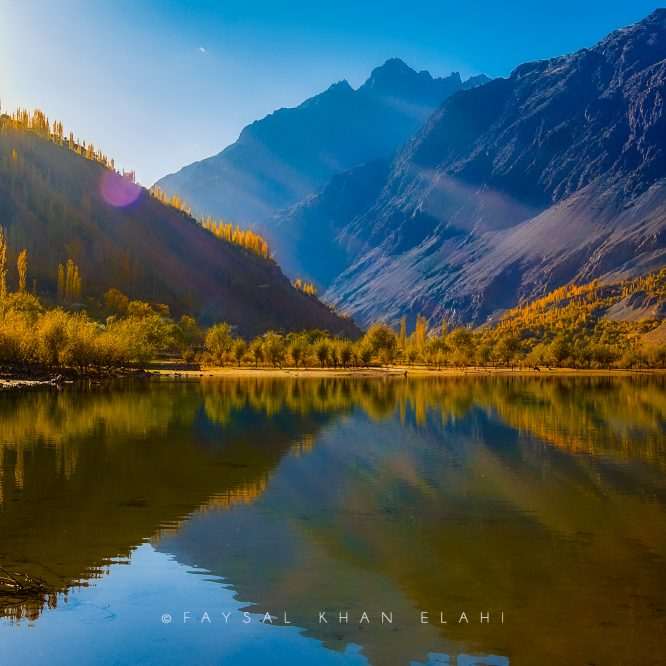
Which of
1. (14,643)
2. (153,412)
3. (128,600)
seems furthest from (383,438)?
(14,643)

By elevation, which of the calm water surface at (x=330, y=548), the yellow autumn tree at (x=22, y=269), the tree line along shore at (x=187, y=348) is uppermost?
the yellow autumn tree at (x=22, y=269)

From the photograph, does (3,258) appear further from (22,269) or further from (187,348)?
(187,348)

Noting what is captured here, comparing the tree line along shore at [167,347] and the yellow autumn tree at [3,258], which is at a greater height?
the yellow autumn tree at [3,258]

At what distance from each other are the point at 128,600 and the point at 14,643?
98.6 inches

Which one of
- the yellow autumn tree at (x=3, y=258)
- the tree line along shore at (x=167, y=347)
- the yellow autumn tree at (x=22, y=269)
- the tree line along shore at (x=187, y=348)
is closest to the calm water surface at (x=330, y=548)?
the tree line along shore at (x=187, y=348)

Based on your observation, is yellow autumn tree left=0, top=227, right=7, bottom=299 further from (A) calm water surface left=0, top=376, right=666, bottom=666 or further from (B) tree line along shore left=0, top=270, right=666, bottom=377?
(A) calm water surface left=0, top=376, right=666, bottom=666

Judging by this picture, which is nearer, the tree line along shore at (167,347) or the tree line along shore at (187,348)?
the tree line along shore at (187,348)

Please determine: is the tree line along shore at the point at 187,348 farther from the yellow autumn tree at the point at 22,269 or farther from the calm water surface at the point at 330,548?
the calm water surface at the point at 330,548

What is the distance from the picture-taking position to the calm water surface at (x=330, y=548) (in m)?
12.2

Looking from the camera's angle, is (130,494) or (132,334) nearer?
(130,494)

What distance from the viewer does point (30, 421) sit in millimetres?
41281

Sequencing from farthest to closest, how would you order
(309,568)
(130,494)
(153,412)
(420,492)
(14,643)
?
(153,412), (420,492), (130,494), (309,568), (14,643)

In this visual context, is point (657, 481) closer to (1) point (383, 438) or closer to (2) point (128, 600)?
(1) point (383, 438)

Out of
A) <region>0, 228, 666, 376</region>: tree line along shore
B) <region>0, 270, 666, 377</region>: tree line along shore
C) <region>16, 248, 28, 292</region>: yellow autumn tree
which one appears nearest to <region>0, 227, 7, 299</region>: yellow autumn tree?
<region>0, 228, 666, 376</region>: tree line along shore
